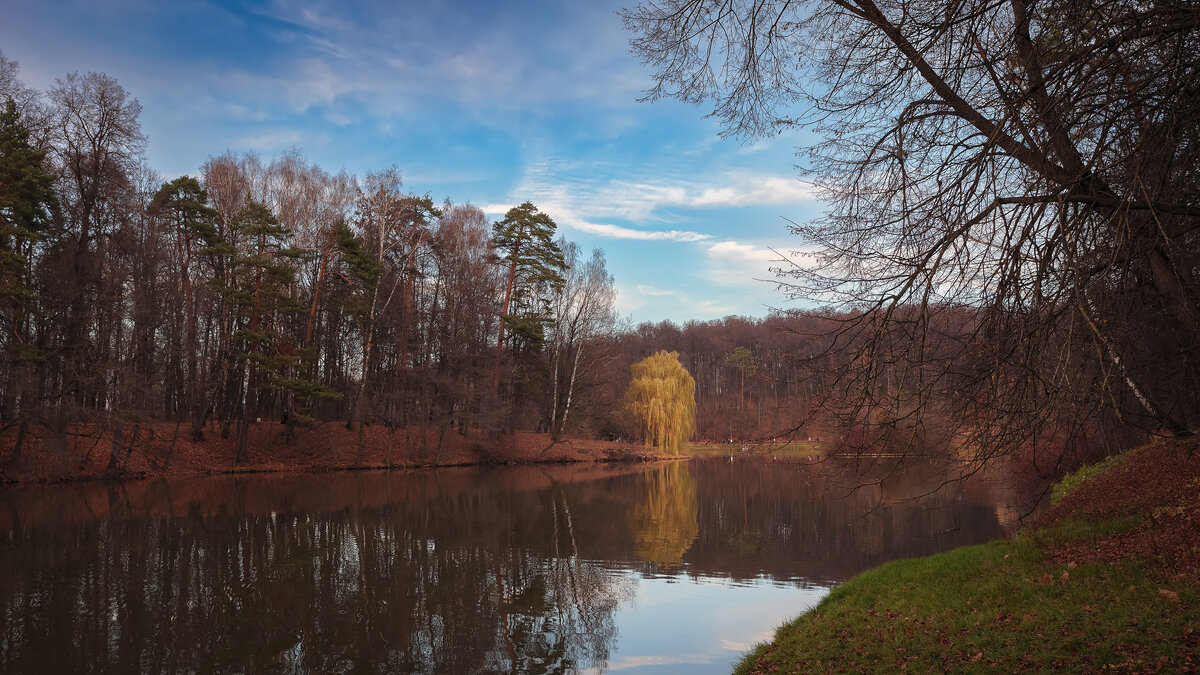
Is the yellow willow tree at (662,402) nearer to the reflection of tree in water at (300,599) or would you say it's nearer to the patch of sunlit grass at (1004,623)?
the reflection of tree in water at (300,599)

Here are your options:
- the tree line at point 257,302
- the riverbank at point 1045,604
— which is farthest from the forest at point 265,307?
the riverbank at point 1045,604

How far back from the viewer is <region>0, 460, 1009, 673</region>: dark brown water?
7461 millimetres

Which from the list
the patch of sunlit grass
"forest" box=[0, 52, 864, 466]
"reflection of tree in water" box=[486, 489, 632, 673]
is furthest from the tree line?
the patch of sunlit grass

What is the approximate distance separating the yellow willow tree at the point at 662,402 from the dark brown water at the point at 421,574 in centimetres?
2178

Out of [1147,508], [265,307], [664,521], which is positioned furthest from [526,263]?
[1147,508]

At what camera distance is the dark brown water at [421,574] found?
7461 millimetres

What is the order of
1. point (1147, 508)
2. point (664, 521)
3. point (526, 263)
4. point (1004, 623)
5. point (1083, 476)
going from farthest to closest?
point (526, 263)
point (664, 521)
point (1083, 476)
point (1147, 508)
point (1004, 623)

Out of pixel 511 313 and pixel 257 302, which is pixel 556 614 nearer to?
pixel 257 302

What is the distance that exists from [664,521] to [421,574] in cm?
806

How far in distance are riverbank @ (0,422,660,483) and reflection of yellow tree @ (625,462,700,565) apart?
11.4 metres

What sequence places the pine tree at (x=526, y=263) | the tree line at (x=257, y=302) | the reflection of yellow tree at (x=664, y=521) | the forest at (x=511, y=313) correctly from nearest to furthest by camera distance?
the forest at (x=511, y=313) < the reflection of yellow tree at (x=664, y=521) < the tree line at (x=257, y=302) < the pine tree at (x=526, y=263)

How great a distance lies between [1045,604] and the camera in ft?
18.0

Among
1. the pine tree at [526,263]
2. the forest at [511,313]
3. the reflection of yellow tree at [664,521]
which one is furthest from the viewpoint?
the pine tree at [526,263]

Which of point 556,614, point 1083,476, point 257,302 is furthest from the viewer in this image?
point 257,302
